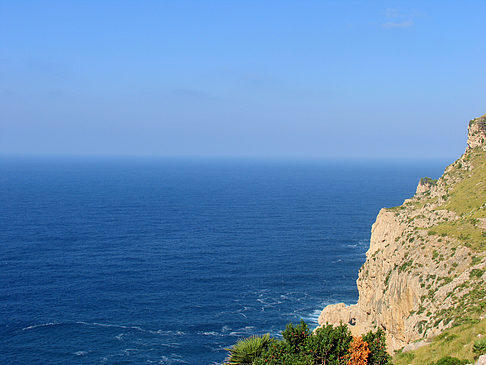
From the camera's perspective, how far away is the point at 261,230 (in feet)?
443

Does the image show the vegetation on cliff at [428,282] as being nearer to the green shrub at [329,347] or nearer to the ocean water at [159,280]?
the green shrub at [329,347]

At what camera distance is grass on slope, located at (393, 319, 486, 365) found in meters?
23.8

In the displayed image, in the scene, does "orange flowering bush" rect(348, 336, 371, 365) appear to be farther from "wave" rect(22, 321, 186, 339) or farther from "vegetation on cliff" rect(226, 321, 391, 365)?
"wave" rect(22, 321, 186, 339)

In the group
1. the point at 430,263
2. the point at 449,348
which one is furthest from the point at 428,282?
the point at 449,348

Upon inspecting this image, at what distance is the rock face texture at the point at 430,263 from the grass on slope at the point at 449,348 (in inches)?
213

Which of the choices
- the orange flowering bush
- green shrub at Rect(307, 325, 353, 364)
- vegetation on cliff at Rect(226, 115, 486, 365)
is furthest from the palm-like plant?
the orange flowering bush

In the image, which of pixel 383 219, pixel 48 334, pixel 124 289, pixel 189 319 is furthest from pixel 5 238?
pixel 383 219

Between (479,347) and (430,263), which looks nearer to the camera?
(479,347)

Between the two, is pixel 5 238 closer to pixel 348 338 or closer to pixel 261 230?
pixel 261 230

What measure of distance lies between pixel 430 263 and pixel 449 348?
22246 millimetres

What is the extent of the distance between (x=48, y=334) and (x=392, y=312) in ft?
166

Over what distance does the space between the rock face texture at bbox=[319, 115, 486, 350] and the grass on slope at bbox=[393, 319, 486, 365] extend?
540 centimetres

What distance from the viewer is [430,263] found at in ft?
149

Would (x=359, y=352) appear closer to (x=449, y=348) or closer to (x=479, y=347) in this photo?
(x=449, y=348)
